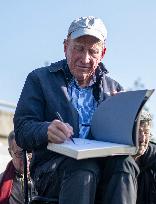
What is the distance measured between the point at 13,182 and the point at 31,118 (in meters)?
2.35

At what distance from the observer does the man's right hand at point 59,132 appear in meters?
3.03

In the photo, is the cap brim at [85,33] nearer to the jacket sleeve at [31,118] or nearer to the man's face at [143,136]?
the jacket sleeve at [31,118]

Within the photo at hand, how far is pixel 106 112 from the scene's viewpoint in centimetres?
331

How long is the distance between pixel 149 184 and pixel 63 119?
0.73 m

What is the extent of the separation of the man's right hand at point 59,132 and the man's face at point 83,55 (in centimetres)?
55

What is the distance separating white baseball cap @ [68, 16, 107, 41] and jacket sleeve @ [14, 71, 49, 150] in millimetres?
382

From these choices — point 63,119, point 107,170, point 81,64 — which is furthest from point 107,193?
point 81,64

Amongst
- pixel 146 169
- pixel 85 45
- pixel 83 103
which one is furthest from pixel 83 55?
pixel 146 169

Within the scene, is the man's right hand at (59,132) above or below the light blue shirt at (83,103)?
below

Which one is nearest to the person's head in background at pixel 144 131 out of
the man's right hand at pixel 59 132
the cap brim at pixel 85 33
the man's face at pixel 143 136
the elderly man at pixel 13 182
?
the man's face at pixel 143 136

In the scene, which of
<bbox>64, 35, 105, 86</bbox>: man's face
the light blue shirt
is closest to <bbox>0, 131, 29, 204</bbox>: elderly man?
the light blue shirt

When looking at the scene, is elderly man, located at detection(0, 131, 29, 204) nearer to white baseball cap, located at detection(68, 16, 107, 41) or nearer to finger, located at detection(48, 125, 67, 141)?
white baseball cap, located at detection(68, 16, 107, 41)

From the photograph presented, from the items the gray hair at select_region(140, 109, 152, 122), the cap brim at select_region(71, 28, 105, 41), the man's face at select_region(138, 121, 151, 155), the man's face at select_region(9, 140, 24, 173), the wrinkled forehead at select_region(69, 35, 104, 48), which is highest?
the cap brim at select_region(71, 28, 105, 41)

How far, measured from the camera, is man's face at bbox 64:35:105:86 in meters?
3.46
